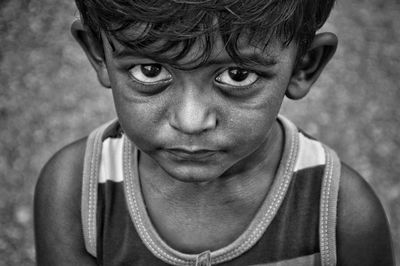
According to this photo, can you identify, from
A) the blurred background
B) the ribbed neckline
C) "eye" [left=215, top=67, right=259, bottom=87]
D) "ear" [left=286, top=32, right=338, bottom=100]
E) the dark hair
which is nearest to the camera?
the dark hair

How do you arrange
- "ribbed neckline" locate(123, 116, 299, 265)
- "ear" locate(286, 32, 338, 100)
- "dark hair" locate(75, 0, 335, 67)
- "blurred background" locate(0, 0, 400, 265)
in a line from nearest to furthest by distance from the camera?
"dark hair" locate(75, 0, 335, 67), "ear" locate(286, 32, 338, 100), "ribbed neckline" locate(123, 116, 299, 265), "blurred background" locate(0, 0, 400, 265)

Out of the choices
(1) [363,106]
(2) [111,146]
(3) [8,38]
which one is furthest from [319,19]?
(3) [8,38]

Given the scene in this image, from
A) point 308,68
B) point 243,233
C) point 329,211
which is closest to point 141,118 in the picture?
point 308,68

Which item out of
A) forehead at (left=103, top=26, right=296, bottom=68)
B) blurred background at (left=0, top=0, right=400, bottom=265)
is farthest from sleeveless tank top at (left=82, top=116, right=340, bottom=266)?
blurred background at (left=0, top=0, right=400, bottom=265)

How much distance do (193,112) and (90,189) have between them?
56 cm

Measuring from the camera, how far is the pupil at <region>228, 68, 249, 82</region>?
3.88 feet

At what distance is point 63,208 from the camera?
64.9 inches

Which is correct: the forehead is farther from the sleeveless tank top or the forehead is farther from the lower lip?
the sleeveless tank top

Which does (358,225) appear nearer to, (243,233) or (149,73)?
(243,233)

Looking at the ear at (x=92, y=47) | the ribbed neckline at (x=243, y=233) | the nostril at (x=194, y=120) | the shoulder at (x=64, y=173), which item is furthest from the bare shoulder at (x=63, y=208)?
the nostril at (x=194, y=120)

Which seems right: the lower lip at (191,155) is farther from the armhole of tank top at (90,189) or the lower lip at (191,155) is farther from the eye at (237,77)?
the armhole of tank top at (90,189)

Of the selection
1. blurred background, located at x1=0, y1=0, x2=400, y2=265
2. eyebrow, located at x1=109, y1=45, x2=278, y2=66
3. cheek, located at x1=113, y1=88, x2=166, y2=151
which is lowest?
blurred background, located at x1=0, y1=0, x2=400, y2=265

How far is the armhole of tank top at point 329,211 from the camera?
1566 millimetres

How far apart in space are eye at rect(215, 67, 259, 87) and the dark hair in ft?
0.17
